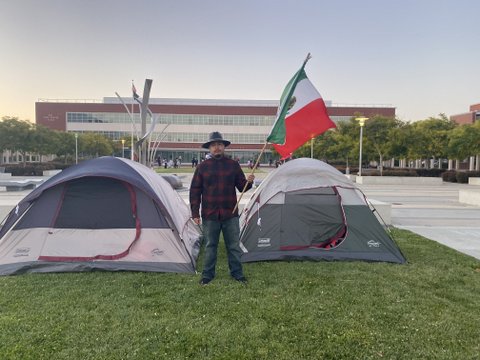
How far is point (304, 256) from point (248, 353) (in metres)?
2.84

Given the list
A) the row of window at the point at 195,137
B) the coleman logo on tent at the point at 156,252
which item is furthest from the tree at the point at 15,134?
the row of window at the point at 195,137

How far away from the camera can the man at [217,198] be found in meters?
4.77

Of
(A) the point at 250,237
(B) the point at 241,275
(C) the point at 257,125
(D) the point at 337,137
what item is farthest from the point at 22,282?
(C) the point at 257,125

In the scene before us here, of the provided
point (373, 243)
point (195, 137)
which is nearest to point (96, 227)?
point (373, 243)

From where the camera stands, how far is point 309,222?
Result: 20.8ft

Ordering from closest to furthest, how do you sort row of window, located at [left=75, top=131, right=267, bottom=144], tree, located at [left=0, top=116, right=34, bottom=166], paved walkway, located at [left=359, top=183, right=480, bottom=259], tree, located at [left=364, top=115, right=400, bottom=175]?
paved walkway, located at [left=359, top=183, right=480, bottom=259] < tree, located at [left=364, top=115, right=400, bottom=175] < tree, located at [left=0, top=116, right=34, bottom=166] < row of window, located at [left=75, top=131, right=267, bottom=144]

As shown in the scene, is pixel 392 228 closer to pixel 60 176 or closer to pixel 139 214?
pixel 139 214

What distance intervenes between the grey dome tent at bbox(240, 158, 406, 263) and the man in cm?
99

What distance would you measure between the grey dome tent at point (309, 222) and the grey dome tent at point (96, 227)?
1.23m

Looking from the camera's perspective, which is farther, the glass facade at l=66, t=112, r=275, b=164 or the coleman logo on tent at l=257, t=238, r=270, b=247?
the glass facade at l=66, t=112, r=275, b=164

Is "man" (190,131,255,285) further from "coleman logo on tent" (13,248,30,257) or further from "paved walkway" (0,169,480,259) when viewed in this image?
"paved walkway" (0,169,480,259)

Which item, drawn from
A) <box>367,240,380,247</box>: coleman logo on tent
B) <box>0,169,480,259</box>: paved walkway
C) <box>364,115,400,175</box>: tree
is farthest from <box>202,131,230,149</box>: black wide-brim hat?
<box>364,115,400,175</box>: tree

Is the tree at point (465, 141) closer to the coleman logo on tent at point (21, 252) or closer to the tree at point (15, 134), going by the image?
the coleman logo on tent at point (21, 252)

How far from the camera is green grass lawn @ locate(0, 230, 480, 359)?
3242mm
